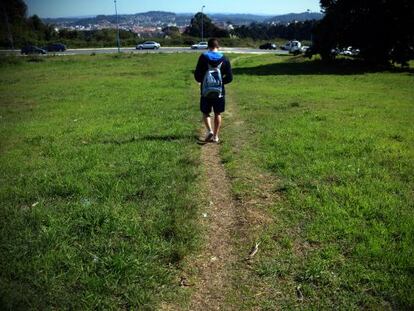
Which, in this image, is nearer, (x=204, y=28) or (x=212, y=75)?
(x=212, y=75)

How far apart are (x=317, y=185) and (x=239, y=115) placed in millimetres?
5902

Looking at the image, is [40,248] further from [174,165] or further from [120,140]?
[120,140]

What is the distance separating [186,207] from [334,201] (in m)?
2.10

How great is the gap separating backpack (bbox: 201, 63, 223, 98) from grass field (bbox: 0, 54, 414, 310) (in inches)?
45.6

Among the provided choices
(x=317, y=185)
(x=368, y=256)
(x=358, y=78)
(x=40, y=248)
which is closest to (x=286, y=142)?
(x=317, y=185)

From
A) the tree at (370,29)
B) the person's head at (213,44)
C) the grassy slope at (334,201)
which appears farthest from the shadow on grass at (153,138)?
the tree at (370,29)

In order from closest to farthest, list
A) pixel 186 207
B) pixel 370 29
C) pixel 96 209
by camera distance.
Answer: pixel 96 209 < pixel 186 207 < pixel 370 29

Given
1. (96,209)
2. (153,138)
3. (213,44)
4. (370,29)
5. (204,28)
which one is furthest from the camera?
(204,28)

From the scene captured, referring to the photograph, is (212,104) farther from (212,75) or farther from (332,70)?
(332,70)

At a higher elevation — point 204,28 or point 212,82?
point 212,82

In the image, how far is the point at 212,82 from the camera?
8031mm

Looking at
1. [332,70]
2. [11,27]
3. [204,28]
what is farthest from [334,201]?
[204,28]

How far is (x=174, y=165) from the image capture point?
705cm

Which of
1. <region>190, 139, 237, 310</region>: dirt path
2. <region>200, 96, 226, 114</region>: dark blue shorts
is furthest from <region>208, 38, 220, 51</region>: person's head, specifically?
<region>190, 139, 237, 310</region>: dirt path
